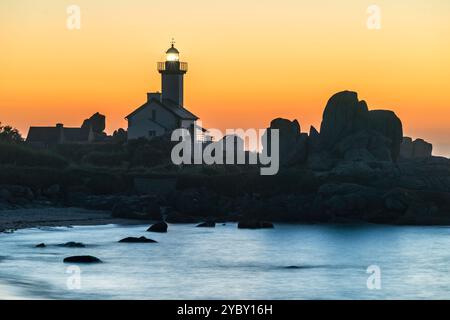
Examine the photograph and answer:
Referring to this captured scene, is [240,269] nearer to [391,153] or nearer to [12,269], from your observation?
[12,269]

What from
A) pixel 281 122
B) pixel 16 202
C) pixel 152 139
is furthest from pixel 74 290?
pixel 281 122

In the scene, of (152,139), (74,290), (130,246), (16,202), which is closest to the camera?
(74,290)

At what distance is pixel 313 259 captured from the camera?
51.8m

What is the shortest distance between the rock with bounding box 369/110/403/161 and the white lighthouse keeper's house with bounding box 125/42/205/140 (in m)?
16.0

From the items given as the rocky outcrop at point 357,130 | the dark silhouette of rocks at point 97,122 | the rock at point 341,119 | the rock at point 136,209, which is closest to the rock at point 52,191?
the rock at point 136,209

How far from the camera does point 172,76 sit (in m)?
90.6

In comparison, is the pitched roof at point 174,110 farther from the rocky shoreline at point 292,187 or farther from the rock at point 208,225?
the rock at point 208,225

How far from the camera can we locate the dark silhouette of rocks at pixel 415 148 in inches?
4899

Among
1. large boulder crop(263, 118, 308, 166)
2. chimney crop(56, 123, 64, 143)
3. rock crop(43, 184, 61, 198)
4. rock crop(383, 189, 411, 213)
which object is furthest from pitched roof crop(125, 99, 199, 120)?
rock crop(383, 189, 411, 213)

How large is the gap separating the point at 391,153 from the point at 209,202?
24167mm

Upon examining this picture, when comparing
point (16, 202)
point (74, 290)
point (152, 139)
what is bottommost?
point (74, 290)

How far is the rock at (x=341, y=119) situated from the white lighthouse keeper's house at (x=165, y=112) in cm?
1197

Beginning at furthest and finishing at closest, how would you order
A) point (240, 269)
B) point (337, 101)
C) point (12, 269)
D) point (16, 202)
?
point (337, 101) < point (16, 202) < point (240, 269) < point (12, 269)

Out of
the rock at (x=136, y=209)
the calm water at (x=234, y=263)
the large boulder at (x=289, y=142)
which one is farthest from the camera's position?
the large boulder at (x=289, y=142)
